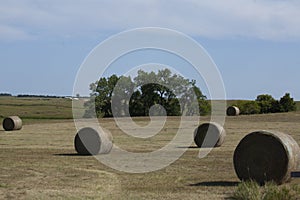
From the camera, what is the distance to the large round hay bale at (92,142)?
23984 millimetres

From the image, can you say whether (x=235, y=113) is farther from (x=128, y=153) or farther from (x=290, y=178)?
(x=290, y=178)

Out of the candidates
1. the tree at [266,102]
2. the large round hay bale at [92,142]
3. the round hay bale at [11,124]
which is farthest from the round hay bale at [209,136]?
the tree at [266,102]

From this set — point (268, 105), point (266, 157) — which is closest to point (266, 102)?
point (268, 105)

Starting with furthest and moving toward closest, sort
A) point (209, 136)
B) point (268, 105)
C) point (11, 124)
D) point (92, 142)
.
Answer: point (268, 105), point (11, 124), point (209, 136), point (92, 142)

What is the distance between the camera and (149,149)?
26.4 metres

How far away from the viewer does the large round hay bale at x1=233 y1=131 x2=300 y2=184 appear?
13.8 metres

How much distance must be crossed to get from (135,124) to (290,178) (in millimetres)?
37972

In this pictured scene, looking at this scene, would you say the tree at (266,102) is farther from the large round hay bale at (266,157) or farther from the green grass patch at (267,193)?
the green grass patch at (267,193)

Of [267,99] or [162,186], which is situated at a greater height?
[267,99]

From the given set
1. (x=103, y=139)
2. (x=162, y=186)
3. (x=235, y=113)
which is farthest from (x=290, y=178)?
(x=235, y=113)

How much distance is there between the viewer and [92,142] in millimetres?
24156

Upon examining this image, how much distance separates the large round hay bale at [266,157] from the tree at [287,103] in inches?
2550

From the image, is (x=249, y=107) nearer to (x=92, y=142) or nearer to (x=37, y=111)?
(x=37, y=111)

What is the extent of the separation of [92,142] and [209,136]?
6672 millimetres
